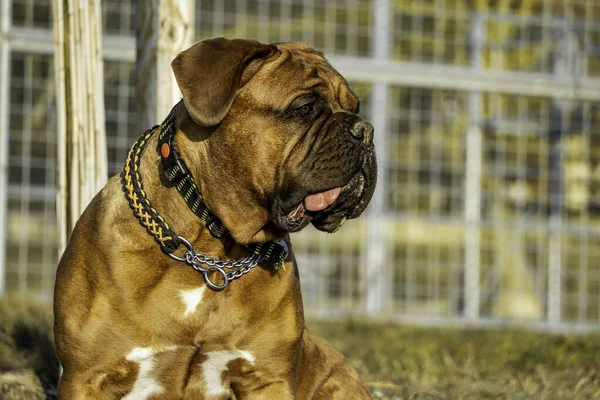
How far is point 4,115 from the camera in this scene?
710 centimetres

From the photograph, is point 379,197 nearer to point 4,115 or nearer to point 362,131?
point 4,115

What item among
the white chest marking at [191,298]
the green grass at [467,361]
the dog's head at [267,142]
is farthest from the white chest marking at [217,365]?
the green grass at [467,361]

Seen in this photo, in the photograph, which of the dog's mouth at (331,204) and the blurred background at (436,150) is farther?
the blurred background at (436,150)

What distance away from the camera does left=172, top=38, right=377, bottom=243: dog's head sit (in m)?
2.95

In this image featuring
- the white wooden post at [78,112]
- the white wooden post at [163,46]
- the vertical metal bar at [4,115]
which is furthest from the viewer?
the vertical metal bar at [4,115]

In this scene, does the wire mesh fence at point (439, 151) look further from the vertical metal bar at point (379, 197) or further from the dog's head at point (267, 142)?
the dog's head at point (267, 142)

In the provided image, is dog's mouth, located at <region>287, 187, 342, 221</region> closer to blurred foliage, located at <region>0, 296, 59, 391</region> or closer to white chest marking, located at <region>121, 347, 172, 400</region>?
white chest marking, located at <region>121, 347, 172, 400</region>

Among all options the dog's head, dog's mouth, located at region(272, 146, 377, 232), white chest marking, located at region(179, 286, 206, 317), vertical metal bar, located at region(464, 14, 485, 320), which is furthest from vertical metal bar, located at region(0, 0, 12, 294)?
dog's mouth, located at region(272, 146, 377, 232)

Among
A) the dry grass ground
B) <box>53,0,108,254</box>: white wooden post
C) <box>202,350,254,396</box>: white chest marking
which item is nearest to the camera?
<box>202,350,254,396</box>: white chest marking

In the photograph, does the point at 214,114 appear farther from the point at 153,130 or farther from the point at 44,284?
the point at 44,284

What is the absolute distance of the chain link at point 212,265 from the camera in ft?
10.1

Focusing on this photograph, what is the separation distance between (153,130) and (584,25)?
630 centimetres

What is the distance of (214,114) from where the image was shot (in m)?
2.89

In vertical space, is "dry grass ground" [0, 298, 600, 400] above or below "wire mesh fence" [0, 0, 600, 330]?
below
